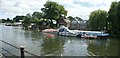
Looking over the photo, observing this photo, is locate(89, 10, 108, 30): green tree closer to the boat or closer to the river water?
the boat

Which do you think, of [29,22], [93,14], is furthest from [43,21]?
[93,14]

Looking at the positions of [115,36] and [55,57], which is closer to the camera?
[55,57]

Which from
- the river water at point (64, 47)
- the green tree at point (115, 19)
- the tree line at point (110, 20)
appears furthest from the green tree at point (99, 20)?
the river water at point (64, 47)

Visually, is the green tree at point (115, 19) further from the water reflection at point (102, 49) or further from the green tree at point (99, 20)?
the water reflection at point (102, 49)

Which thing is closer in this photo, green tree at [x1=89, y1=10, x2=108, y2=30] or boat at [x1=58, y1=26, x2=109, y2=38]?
boat at [x1=58, y1=26, x2=109, y2=38]

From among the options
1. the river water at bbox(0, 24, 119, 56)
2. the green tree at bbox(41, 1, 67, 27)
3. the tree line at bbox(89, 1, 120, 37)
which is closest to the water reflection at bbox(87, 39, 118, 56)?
the river water at bbox(0, 24, 119, 56)

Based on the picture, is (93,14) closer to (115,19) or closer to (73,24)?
(115,19)

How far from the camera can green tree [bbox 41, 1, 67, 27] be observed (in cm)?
8875

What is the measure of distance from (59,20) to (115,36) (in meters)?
46.6

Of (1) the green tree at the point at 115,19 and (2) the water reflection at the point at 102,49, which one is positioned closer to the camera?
(2) the water reflection at the point at 102,49

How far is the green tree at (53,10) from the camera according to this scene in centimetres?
8875

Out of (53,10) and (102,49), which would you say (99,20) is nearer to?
(102,49)

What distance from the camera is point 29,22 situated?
118 metres

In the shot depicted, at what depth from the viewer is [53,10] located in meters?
89.1
